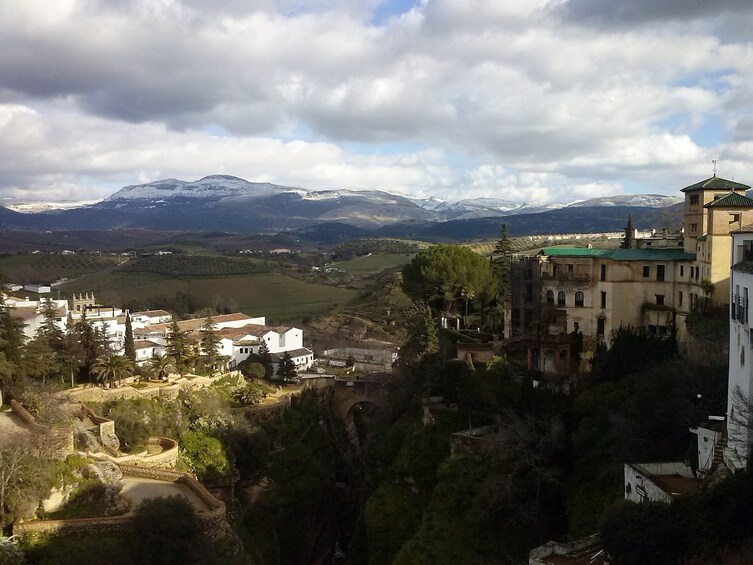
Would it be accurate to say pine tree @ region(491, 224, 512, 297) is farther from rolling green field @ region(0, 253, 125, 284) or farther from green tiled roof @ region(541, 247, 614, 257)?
rolling green field @ region(0, 253, 125, 284)

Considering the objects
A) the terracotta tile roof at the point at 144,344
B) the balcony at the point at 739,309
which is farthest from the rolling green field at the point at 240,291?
the balcony at the point at 739,309

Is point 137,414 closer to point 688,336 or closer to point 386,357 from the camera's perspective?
point 688,336

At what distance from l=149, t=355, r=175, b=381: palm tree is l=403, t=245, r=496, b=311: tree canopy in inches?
623

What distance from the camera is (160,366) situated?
35.5 metres

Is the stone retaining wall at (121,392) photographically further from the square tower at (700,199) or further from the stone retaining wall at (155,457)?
the square tower at (700,199)

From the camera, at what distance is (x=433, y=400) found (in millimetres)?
31250

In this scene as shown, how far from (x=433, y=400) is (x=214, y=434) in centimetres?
1054

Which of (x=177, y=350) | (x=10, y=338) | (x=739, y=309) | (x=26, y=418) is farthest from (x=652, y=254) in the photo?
(x=10, y=338)

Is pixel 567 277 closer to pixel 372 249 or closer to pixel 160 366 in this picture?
pixel 160 366

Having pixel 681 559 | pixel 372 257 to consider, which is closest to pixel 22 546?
pixel 681 559

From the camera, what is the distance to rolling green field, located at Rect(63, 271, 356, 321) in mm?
79250

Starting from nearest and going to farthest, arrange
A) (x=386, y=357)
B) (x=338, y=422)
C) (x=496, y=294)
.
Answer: (x=496, y=294)
(x=338, y=422)
(x=386, y=357)

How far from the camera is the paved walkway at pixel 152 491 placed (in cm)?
2289

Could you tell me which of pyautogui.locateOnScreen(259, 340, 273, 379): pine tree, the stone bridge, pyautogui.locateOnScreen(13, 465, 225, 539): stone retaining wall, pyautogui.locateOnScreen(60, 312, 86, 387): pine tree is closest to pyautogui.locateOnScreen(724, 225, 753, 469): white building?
pyautogui.locateOnScreen(13, 465, 225, 539): stone retaining wall
